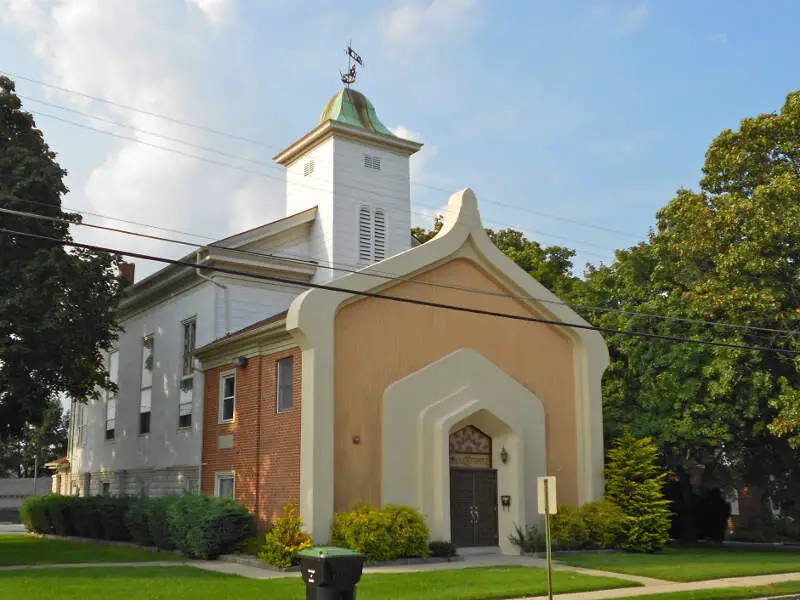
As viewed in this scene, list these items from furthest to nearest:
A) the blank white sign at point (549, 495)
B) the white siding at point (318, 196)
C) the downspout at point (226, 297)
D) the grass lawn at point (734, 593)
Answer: the white siding at point (318, 196), the downspout at point (226, 297), the grass lawn at point (734, 593), the blank white sign at point (549, 495)

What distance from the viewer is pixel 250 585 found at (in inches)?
655

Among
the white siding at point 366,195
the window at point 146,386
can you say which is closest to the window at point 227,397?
the window at point 146,386

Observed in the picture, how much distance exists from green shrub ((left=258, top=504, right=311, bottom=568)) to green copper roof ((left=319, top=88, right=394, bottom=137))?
688 inches

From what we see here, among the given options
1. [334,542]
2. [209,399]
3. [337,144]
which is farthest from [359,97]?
[334,542]

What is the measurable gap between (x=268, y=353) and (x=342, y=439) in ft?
10.9

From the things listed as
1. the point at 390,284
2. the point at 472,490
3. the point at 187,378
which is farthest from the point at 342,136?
the point at 472,490

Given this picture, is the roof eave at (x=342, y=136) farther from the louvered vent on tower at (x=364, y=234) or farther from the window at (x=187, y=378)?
the window at (x=187, y=378)

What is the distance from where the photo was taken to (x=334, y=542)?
20.5m

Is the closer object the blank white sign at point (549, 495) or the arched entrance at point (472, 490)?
the blank white sign at point (549, 495)

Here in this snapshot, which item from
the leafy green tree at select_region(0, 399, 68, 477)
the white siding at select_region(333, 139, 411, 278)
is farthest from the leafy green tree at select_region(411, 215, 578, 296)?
the leafy green tree at select_region(0, 399, 68, 477)

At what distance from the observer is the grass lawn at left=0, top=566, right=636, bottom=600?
15.3m

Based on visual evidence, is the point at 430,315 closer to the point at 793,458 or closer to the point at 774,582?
the point at 774,582

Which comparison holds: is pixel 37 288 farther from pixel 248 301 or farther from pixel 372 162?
pixel 372 162

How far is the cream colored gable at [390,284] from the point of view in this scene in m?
20.8
